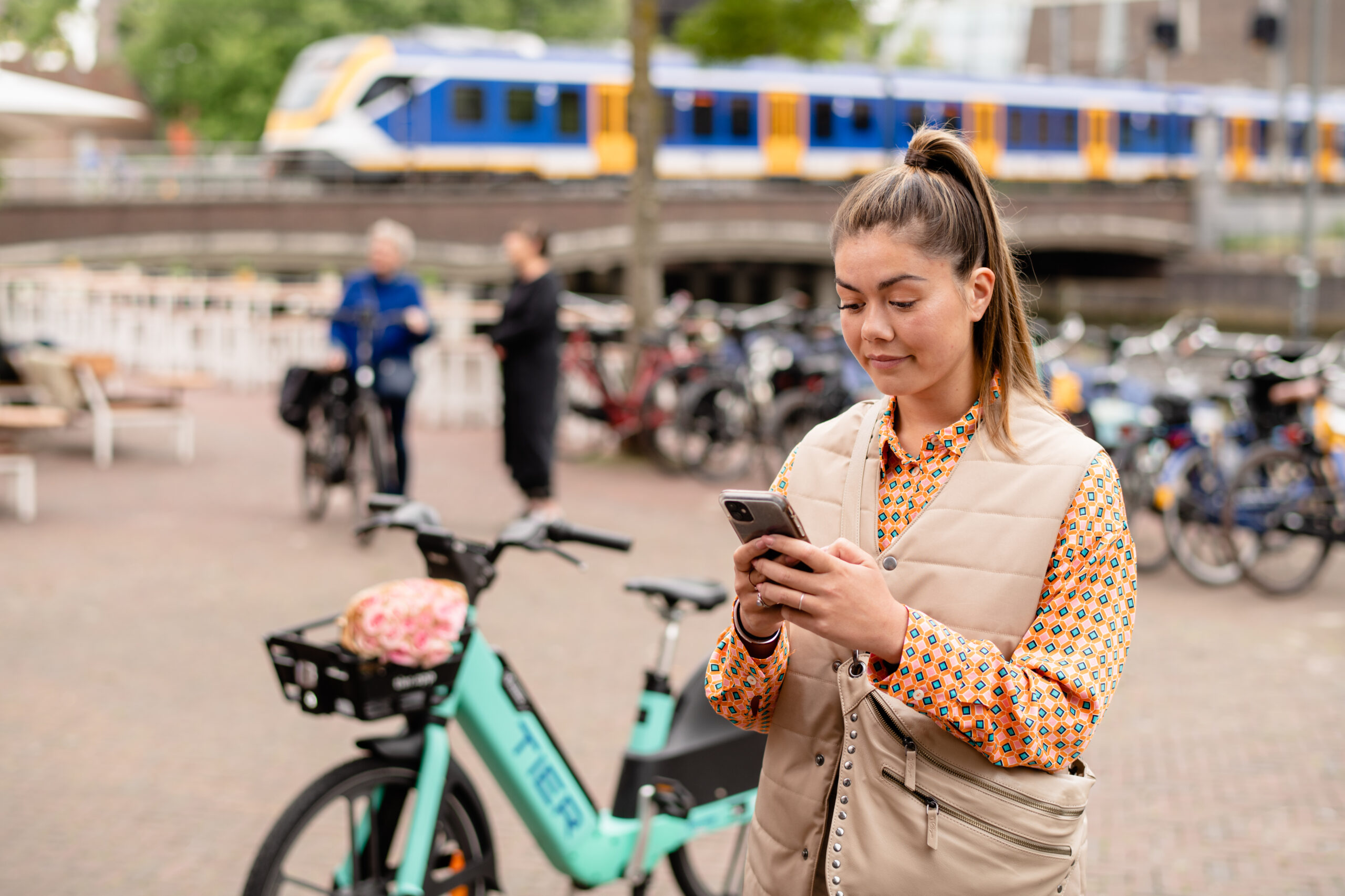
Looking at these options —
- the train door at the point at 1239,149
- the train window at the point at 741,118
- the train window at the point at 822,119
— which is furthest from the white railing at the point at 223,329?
the train door at the point at 1239,149

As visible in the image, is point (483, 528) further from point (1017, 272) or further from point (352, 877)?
point (1017, 272)

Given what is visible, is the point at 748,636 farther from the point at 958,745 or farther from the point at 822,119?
the point at 822,119

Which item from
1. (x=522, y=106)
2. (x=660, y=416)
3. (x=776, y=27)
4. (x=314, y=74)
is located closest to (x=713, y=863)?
(x=660, y=416)

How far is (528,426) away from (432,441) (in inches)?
192

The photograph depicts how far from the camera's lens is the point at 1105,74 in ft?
189

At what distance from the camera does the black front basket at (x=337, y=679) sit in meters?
2.30

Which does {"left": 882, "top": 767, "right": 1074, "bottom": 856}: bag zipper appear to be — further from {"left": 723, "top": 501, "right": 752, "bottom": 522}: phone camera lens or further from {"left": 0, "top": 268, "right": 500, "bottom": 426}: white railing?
{"left": 0, "top": 268, "right": 500, "bottom": 426}: white railing

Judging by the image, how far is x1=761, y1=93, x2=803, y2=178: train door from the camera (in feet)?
100

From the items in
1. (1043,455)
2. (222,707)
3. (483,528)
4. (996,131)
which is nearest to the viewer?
(1043,455)

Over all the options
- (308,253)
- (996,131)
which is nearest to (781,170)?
(996,131)

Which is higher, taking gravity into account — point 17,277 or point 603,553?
point 17,277

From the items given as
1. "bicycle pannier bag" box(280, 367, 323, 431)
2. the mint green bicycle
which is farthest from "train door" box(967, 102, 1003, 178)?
the mint green bicycle

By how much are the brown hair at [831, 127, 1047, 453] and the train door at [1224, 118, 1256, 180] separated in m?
40.5

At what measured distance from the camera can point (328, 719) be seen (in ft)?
16.3
